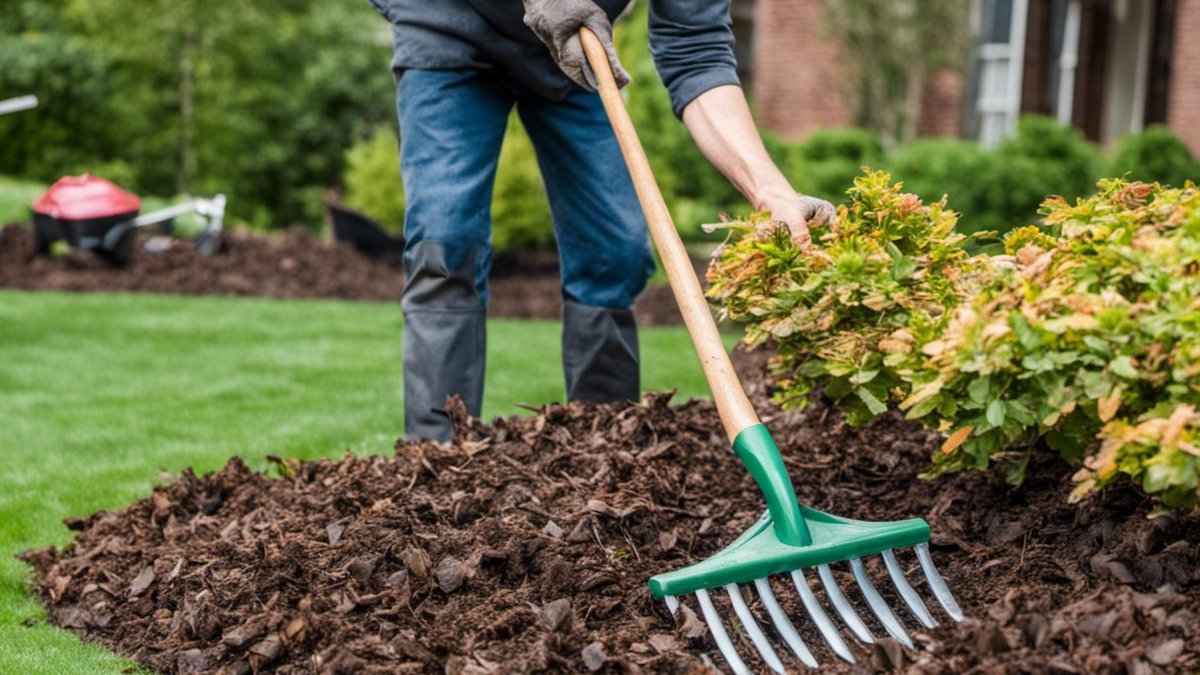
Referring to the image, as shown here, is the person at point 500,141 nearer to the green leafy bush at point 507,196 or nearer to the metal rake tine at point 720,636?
the metal rake tine at point 720,636

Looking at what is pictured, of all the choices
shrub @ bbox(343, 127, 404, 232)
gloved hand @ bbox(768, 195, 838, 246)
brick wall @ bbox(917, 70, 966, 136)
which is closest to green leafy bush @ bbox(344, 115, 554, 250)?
shrub @ bbox(343, 127, 404, 232)

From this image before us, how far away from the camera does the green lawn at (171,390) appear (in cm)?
360

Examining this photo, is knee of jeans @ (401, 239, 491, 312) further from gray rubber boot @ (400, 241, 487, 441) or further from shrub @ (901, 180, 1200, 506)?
shrub @ (901, 180, 1200, 506)

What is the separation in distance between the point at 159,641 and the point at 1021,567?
1671mm

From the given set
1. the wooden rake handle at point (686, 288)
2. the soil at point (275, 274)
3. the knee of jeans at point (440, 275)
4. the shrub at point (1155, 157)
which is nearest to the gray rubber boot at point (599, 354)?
the knee of jeans at point (440, 275)

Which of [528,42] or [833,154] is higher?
[528,42]

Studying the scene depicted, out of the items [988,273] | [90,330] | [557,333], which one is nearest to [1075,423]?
[988,273]

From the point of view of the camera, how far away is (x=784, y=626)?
2211 mm

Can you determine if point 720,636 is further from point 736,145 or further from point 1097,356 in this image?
point 736,145

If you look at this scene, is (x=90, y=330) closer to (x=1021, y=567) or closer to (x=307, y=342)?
(x=307, y=342)

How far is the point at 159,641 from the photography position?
8.39 ft

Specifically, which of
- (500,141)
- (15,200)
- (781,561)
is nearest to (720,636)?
(781,561)

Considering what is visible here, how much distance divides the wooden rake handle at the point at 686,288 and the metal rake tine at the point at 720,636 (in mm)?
372

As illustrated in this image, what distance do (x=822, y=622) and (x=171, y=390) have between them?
3731 mm
